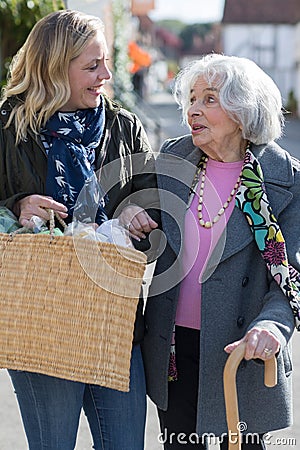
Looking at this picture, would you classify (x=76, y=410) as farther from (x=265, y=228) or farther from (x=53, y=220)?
(x=265, y=228)

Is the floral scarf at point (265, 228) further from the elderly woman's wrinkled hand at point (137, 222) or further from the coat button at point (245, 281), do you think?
the elderly woman's wrinkled hand at point (137, 222)

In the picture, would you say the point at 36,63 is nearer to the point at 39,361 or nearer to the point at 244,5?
the point at 39,361

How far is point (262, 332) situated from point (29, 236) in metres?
0.74

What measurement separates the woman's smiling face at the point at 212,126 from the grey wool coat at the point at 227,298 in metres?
0.08

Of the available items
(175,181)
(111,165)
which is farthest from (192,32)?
(111,165)

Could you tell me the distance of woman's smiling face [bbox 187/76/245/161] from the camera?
2.65 meters

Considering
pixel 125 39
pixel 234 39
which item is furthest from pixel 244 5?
pixel 125 39

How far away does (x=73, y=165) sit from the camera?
2.53m

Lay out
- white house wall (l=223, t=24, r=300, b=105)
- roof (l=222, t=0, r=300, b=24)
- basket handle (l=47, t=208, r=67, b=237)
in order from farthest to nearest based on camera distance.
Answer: roof (l=222, t=0, r=300, b=24), white house wall (l=223, t=24, r=300, b=105), basket handle (l=47, t=208, r=67, b=237)

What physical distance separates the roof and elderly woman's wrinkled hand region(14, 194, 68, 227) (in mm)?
51454

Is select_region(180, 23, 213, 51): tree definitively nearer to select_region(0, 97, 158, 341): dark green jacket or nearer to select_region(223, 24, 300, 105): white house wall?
select_region(223, 24, 300, 105): white house wall

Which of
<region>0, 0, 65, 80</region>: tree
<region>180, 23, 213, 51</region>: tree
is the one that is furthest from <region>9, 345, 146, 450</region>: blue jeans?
<region>180, 23, 213, 51</region>: tree

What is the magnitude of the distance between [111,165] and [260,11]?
2136 inches

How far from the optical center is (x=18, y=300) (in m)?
2.36
